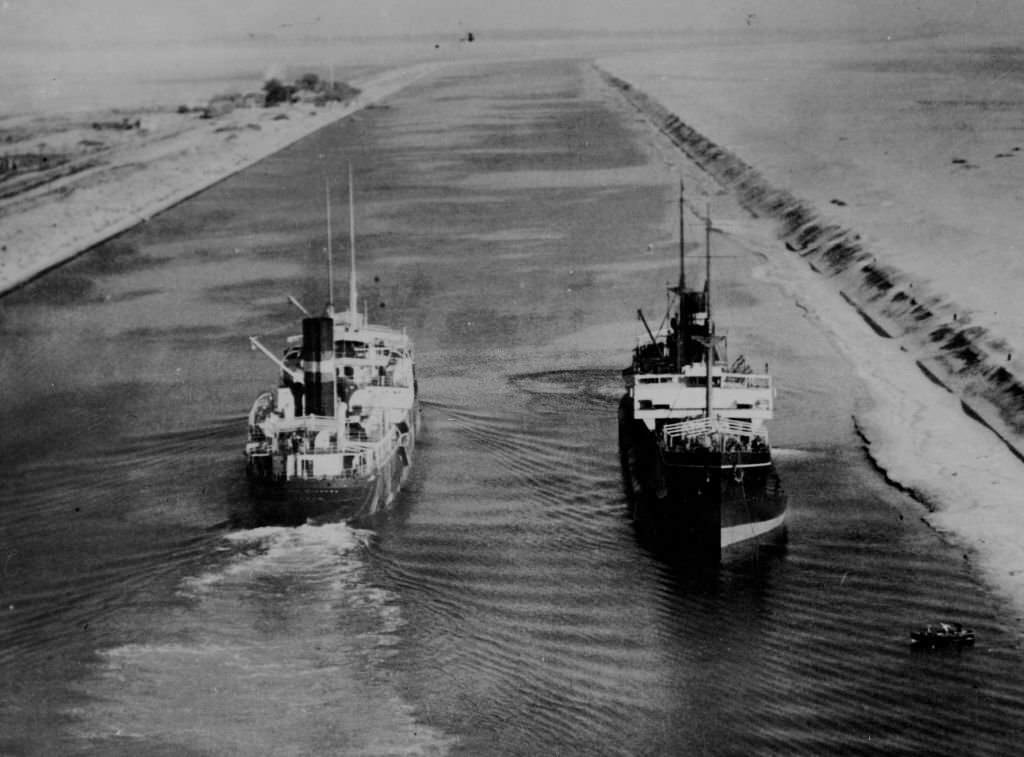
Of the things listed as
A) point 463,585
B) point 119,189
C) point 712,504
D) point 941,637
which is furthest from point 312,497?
point 119,189

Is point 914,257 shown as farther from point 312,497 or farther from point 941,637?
point 941,637

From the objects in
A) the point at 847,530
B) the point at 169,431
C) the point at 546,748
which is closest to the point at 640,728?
the point at 546,748

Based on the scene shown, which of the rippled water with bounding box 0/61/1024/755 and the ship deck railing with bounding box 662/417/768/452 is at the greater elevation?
the ship deck railing with bounding box 662/417/768/452

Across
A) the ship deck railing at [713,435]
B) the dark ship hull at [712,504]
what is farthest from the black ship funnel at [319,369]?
the ship deck railing at [713,435]

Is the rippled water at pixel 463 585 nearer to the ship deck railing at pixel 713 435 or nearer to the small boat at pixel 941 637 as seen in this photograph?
the small boat at pixel 941 637

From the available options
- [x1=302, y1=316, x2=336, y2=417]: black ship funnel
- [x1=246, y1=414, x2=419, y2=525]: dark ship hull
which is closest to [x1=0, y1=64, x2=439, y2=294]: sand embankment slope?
[x1=302, y1=316, x2=336, y2=417]: black ship funnel

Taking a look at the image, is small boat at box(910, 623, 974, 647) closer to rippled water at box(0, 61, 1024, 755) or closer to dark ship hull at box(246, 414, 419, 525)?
rippled water at box(0, 61, 1024, 755)

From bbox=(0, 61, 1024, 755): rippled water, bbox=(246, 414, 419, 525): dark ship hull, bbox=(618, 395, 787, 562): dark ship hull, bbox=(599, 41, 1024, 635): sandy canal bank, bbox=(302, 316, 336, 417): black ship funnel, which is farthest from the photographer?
bbox=(599, 41, 1024, 635): sandy canal bank
